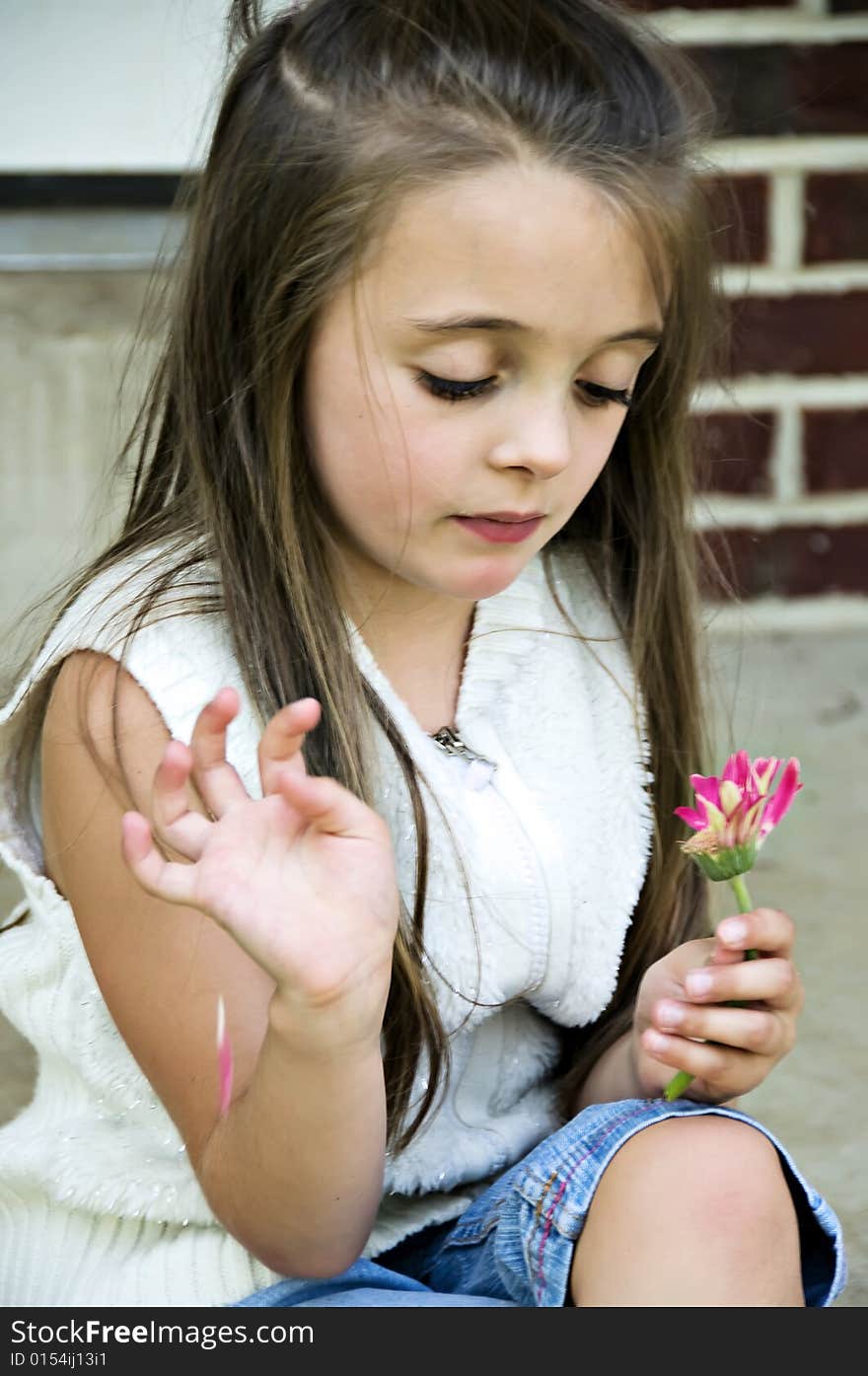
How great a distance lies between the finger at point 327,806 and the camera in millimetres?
960

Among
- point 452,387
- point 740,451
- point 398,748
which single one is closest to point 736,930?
point 398,748

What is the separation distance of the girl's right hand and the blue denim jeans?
0.87 feet

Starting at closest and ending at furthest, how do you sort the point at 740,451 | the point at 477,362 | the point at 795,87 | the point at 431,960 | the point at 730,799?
the point at 730,799, the point at 477,362, the point at 431,960, the point at 795,87, the point at 740,451

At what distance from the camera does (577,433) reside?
1243 millimetres

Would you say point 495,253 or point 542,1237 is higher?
point 495,253

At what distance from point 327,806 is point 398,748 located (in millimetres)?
348

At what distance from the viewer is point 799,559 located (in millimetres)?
2816

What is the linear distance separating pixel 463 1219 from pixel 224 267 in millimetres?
730

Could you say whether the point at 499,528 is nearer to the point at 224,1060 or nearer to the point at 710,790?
the point at 710,790

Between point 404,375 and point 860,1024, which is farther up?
point 404,375

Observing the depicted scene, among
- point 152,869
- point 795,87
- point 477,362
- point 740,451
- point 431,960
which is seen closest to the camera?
point 152,869

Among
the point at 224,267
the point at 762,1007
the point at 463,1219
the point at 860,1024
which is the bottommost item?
the point at 860,1024
